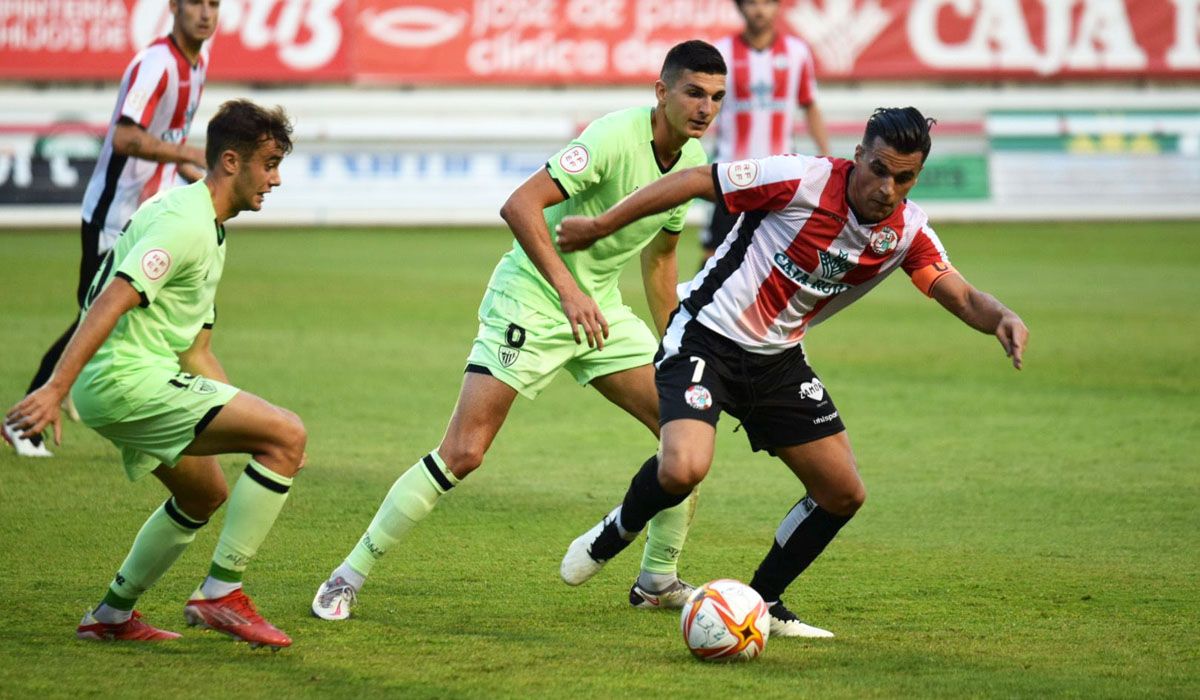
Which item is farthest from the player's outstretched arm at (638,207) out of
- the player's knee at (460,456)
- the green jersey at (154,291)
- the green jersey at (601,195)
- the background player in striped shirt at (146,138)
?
the background player in striped shirt at (146,138)

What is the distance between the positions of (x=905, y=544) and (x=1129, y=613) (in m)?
1.26

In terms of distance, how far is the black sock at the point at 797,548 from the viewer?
5.45 m

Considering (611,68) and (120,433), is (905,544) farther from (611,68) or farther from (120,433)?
(611,68)

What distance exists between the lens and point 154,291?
15.7 feet

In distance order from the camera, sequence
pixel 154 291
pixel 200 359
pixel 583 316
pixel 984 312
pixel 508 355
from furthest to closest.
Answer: pixel 200 359, pixel 508 355, pixel 583 316, pixel 984 312, pixel 154 291

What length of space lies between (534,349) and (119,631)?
173 centimetres

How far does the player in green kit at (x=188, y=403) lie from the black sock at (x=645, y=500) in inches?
46.0

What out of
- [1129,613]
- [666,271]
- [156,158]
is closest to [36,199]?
[156,158]

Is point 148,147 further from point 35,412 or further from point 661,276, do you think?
point 35,412

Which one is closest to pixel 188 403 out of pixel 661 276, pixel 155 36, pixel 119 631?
pixel 119 631

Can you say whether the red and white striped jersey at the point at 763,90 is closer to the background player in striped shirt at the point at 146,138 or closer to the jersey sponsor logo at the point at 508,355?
the background player in striped shirt at the point at 146,138

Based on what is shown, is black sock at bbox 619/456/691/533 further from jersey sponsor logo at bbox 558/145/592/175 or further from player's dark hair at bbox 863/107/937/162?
player's dark hair at bbox 863/107/937/162

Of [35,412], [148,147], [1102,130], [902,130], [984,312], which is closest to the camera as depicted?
[35,412]

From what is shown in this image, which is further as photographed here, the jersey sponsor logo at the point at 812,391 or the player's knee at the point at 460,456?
the player's knee at the point at 460,456
